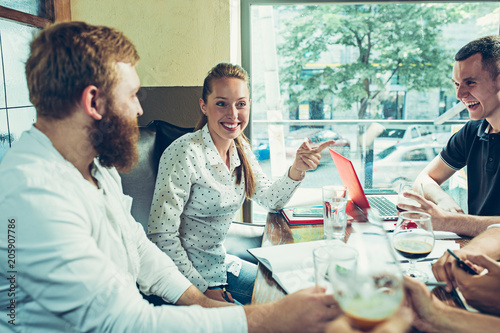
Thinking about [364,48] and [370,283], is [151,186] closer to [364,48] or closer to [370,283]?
[370,283]

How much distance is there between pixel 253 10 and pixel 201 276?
2.02 meters

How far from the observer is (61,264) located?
29.4 inches

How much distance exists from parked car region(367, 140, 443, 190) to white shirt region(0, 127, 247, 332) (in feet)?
8.18

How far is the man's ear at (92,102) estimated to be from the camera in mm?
914

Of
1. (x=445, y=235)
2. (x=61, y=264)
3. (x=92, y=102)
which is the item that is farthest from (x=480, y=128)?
(x=61, y=264)

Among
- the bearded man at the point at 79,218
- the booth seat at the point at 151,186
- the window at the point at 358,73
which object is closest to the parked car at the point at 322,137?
the window at the point at 358,73

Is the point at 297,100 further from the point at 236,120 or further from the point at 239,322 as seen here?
the point at 239,322

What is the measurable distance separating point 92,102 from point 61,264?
41 centimetres

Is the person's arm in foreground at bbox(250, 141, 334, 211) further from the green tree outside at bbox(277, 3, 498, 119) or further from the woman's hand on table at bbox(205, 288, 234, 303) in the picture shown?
the green tree outside at bbox(277, 3, 498, 119)

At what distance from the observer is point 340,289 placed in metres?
0.58

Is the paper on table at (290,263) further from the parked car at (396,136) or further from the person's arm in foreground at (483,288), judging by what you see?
the parked car at (396,136)

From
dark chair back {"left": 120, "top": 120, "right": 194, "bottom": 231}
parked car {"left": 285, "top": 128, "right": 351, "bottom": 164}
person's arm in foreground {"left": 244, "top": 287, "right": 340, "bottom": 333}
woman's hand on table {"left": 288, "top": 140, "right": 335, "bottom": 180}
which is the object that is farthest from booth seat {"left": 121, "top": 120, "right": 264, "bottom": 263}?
parked car {"left": 285, "top": 128, "right": 351, "bottom": 164}

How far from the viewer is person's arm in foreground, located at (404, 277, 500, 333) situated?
77cm

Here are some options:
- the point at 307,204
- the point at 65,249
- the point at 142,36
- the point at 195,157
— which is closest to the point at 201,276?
the point at 195,157
